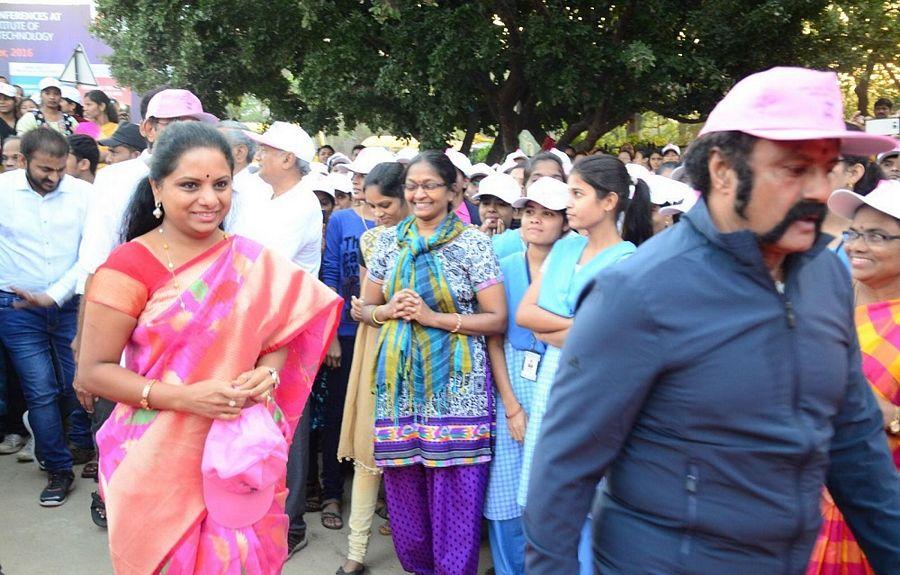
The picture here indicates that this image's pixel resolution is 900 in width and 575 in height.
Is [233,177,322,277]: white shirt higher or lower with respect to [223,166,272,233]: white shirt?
lower

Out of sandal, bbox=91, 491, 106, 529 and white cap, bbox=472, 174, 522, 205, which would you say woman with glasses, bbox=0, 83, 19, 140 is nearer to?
sandal, bbox=91, 491, 106, 529

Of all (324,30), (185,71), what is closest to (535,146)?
(324,30)

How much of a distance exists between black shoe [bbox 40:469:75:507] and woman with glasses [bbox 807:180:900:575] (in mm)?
4465

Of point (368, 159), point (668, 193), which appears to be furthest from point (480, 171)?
point (668, 193)

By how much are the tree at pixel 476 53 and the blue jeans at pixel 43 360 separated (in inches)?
251

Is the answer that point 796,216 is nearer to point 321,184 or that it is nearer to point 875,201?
point 875,201

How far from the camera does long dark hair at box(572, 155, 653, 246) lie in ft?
12.5

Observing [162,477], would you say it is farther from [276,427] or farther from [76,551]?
[76,551]

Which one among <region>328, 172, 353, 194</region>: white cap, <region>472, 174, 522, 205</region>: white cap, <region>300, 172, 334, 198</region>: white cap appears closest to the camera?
<region>472, 174, 522, 205</region>: white cap

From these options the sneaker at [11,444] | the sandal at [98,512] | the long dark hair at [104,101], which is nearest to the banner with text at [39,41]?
the long dark hair at [104,101]

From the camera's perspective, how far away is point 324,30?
1267cm

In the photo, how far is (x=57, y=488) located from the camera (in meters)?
5.45

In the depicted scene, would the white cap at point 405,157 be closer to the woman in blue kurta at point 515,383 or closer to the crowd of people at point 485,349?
the crowd of people at point 485,349

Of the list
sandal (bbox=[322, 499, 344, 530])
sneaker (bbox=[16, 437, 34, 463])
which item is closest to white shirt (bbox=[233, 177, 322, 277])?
sandal (bbox=[322, 499, 344, 530])
